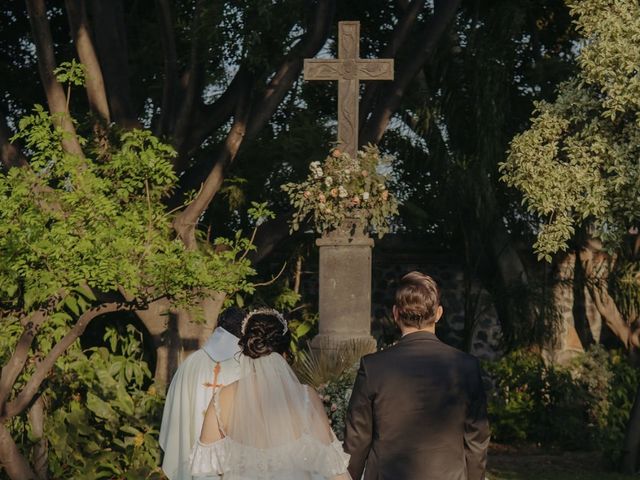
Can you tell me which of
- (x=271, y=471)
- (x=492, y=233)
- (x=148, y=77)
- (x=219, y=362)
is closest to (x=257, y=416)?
(x=271, y=471)

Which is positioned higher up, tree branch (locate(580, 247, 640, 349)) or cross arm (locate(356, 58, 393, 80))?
cross arm (locate(356, 58, 393, 80))

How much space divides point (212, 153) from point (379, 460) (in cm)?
990

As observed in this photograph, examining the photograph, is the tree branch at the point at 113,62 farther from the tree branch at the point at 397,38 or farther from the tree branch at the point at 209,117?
the tree branch at the point at 397,38

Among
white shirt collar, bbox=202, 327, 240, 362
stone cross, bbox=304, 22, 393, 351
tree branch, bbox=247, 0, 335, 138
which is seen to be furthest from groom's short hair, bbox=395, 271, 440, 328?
tree branch, bbox=247, 0, 335, 138

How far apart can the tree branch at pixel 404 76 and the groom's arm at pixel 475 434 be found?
8376 millimetres

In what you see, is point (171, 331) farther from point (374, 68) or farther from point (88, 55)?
point (374, 68)

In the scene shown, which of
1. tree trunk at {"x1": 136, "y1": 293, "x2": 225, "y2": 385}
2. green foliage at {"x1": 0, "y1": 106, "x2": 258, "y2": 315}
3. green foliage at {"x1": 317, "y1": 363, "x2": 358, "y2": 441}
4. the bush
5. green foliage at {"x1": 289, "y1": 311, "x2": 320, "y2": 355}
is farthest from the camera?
green foliage at {"x1": 289, "y1": 311, "x2": 320, "y2": 355}

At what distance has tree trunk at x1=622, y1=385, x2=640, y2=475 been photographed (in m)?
12.4

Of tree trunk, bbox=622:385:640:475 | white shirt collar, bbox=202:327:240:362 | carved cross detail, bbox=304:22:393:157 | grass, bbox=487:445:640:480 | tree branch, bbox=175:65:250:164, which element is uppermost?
carved cross detail, bbox=304:22:393:157

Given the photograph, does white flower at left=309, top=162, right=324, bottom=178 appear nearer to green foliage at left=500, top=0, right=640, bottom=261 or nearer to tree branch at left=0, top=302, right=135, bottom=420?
green foliage at left=500, top=0, right=640, bottom=261

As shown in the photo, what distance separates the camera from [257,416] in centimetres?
528

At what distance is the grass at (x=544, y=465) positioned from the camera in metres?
12.3

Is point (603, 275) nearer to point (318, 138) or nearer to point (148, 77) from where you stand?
point (318, 138)

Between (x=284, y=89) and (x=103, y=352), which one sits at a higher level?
(x=284, y=89)
